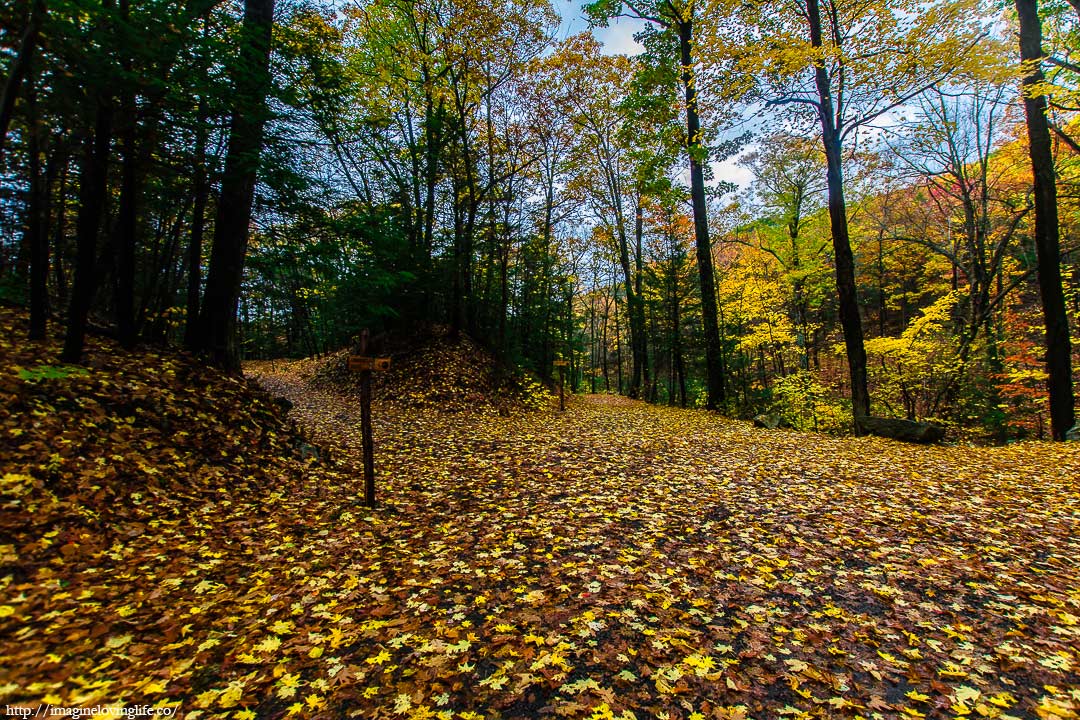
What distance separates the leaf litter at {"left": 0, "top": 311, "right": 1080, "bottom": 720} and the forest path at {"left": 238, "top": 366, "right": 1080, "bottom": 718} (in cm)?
2

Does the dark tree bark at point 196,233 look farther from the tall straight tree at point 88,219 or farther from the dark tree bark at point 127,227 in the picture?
the tall straight tree at point 88,219

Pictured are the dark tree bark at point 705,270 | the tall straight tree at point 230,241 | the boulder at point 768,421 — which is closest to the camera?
the tall straight tree at point 230,241

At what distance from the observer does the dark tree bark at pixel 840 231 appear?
30.4 ft

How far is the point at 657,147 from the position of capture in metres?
13.5

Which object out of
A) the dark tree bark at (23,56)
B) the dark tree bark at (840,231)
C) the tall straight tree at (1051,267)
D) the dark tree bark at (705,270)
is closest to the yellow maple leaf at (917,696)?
the dark tree bark at (23,56)

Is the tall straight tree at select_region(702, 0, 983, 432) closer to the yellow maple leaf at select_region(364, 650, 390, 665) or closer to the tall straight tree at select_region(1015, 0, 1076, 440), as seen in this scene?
the tall straight tree at select_region(1015, 0, 1076, 440)

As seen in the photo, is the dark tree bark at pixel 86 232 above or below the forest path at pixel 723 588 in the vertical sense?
above

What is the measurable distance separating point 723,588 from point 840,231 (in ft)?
32.3

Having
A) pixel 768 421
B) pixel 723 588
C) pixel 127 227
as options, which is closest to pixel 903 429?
pixel 768 421

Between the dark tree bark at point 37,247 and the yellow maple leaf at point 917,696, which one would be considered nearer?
the yellow maple leaf at point 917,696

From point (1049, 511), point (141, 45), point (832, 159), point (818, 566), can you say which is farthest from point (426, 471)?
point (832, 159)

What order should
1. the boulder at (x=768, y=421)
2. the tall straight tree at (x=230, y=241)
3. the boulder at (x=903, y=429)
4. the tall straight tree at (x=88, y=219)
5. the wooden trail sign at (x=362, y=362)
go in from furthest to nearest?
the boulder at (x=768, y=421) < the boulder at (x=903, y=429) < the tall straight tree at (x=230, y=241) < the wooden trail sign at (x=362, y=362) < the tall straight tree at (x=88, y=219)

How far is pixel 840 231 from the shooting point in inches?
379

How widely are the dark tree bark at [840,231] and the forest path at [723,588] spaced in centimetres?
346
